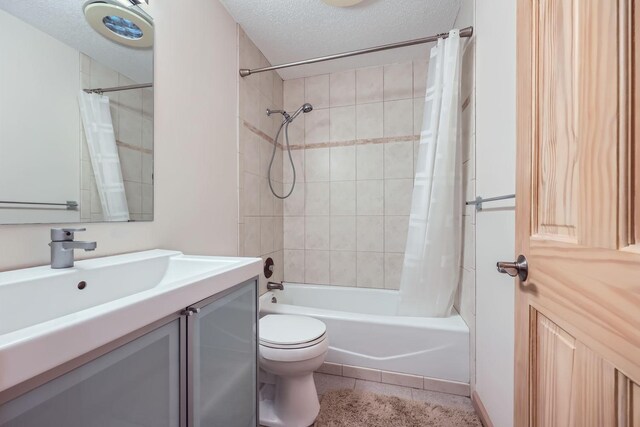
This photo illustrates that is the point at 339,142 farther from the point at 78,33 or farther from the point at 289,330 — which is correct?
the point at 78,33

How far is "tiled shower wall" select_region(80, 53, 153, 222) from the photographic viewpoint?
94 centimetres

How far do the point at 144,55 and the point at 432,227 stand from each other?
65.6 inches

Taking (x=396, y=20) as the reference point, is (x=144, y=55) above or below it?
below

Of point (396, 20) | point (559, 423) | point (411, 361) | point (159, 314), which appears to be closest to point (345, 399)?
point (411, 361)

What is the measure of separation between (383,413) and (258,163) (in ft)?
5.68

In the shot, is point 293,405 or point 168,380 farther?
point 293,405

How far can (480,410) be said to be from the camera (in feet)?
4.28

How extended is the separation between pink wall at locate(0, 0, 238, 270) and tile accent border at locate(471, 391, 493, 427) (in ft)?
5.07

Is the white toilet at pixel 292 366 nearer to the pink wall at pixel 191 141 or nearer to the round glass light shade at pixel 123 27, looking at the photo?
the pink wall at pixel 191 141

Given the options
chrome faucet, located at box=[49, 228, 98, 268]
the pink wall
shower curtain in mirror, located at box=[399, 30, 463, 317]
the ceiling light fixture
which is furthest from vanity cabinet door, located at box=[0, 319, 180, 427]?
the ceiling light fixture

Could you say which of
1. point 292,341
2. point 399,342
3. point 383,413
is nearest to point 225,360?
point 292,341

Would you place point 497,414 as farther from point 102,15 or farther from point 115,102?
point 102,15

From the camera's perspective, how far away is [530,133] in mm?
636

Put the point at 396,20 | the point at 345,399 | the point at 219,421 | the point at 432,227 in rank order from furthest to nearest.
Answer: the point at 396,20, the point at 432,227, the point at 345,399, the point at 219,421
